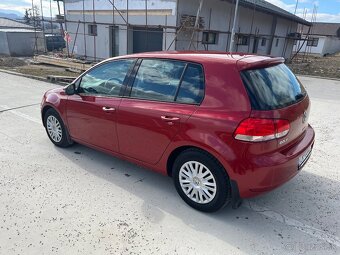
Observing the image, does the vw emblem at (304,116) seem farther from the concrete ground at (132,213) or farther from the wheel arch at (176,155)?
the wheel arch at (176,155)

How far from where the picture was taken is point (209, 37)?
1609cm

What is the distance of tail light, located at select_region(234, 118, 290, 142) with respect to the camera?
2.58 m

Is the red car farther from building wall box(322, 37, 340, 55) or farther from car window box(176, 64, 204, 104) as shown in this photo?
building wall box(322, 37, 340, 55)

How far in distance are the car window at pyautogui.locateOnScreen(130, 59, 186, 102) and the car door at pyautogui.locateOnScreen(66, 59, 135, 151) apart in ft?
0.73

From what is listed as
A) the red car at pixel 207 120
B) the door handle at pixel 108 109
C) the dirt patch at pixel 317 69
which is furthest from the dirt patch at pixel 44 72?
the dirt patch at pixel 317 69

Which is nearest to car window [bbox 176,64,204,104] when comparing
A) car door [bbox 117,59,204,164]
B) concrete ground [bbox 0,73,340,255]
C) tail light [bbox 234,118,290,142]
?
car door [bbox 117,59,204,164]

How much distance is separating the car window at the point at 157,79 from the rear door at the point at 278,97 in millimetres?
744

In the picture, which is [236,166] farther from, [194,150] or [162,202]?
[162,202]

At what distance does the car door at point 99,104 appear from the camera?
3.61m

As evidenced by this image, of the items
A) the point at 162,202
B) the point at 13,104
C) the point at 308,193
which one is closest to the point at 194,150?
the point at 162,202

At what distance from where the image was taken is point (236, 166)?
268 cm

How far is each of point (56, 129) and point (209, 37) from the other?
13169mm

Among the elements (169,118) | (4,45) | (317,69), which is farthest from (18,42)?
(169,118)

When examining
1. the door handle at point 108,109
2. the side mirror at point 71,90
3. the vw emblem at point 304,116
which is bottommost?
the door handle at point 108,109
